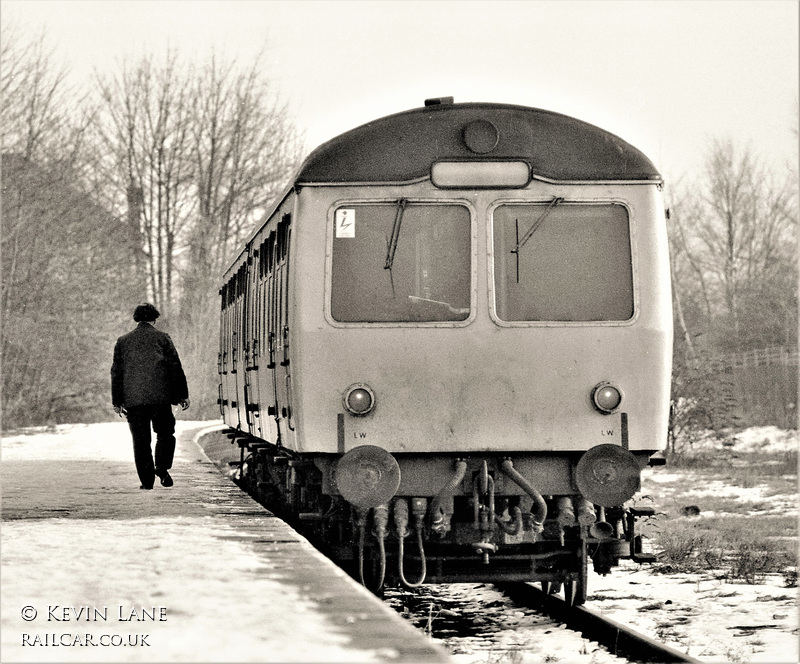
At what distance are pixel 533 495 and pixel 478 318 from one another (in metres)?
1.10

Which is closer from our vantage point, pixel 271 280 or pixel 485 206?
pixel 485 206

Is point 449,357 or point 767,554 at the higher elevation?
point 449,357

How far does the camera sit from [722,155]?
50469 mm

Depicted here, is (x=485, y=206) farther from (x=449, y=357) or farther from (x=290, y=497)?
(x=290, y=497)

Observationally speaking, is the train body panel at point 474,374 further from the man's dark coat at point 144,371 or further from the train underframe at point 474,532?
the man's dark coat at point 144,371

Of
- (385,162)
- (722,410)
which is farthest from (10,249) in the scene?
(385,162)

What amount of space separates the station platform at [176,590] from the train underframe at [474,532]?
46cm

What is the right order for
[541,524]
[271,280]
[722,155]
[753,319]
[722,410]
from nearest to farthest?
[541,524] < [271,280] < [722,410] < [753,319] < [722,155]

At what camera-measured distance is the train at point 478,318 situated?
8.02m

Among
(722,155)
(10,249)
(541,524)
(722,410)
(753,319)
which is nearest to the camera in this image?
(541,524)

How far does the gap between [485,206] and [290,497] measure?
3.33 metres

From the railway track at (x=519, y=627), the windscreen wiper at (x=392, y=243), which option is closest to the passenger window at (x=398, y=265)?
the windscreen wiper at (x=392, y=243)

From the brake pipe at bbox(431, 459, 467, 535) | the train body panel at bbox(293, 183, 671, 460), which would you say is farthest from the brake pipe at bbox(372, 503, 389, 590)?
the train body panel at bbox(293, 183, 671, 460)

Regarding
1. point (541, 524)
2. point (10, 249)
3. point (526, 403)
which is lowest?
point (541, 524)
